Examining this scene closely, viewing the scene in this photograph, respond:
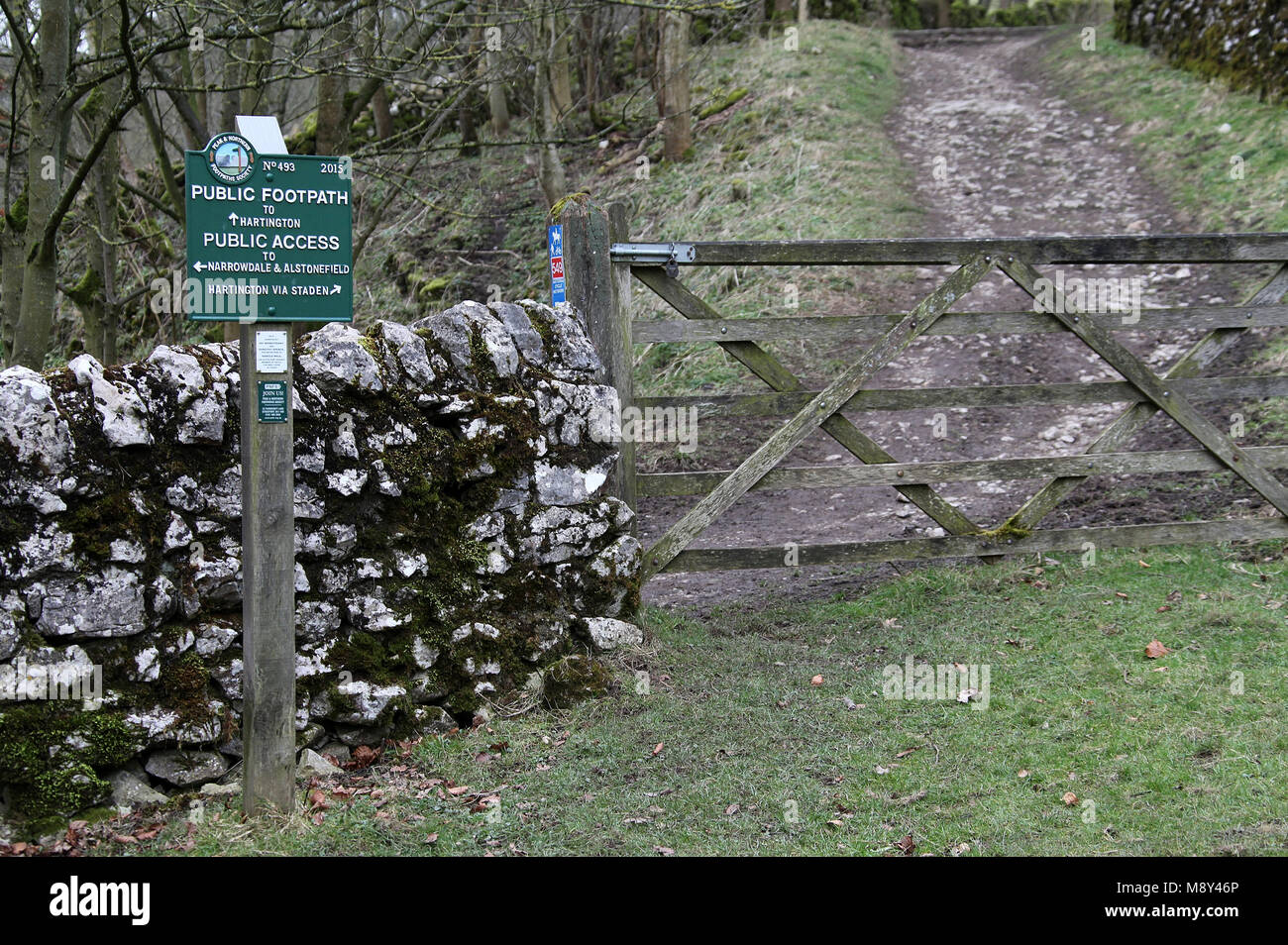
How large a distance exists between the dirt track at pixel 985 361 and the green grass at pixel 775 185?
2.20 feet

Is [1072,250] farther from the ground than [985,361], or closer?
farther from the ground

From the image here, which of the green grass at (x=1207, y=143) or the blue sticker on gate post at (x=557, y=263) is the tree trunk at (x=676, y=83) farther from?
the blue sticker on gate post at (x=557, y=263)

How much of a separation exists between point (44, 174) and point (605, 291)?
4238mm

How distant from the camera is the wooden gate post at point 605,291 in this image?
6090 millimetres

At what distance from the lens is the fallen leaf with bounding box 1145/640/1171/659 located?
543cm

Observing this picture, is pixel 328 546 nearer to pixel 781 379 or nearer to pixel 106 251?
pixel 781 379

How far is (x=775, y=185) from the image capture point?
1516 cm

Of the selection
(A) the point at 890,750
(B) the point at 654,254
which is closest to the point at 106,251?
(B) the point at 654,254

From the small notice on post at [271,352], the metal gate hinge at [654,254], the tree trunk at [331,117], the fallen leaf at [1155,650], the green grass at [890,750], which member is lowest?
the green grass at [890,750]

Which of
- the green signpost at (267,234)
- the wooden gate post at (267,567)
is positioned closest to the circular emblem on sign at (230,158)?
the green signpost at (267,234)

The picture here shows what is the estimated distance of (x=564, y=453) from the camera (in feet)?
18.6

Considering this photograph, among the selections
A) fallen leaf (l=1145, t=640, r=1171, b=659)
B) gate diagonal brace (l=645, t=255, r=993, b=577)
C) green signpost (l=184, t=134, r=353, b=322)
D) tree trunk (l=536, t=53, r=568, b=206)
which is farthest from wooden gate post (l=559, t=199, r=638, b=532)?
tree trunk (l=536, t=53, r=568, b=206)

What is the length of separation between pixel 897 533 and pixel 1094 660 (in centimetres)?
248

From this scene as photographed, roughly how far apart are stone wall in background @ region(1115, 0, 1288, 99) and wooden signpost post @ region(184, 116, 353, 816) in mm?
13747
